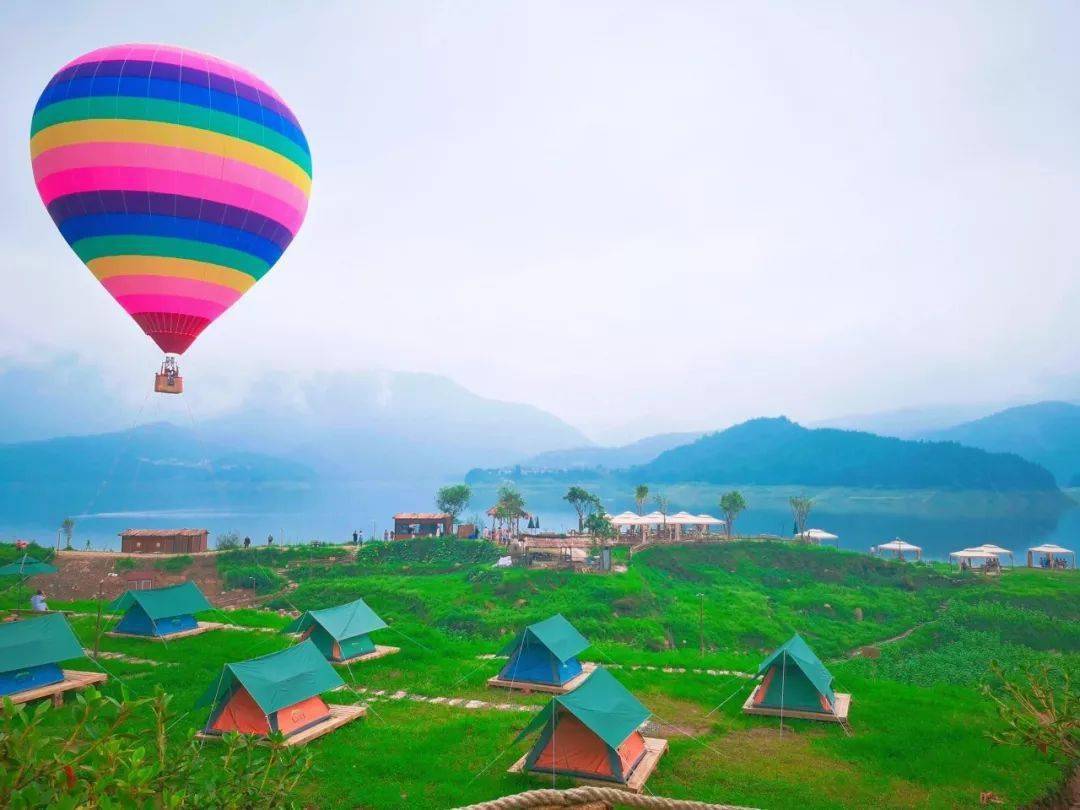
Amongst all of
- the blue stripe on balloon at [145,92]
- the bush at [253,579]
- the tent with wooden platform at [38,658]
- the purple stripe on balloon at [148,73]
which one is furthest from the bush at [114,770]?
the bush at [253,579]

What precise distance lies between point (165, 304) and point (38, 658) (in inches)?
426

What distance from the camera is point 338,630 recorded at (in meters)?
22.1

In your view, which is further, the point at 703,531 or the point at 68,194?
the point at 703,531

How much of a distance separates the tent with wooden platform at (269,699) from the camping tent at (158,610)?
10783 millimetres

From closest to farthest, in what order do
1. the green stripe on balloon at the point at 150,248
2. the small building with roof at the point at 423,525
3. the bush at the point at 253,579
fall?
the green stripe on balloon at the point at 150,248
the bush at the point at 253,579
the small building with roof at the point at 423,525

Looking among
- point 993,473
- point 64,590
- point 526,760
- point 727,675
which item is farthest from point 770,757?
point 993,473

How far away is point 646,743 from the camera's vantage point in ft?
48.3

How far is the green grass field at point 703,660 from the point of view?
519 inches

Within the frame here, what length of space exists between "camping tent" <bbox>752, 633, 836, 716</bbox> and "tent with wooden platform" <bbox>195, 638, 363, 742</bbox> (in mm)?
10710

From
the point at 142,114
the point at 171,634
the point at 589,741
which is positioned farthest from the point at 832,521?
the point at 142,114

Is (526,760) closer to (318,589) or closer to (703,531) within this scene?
(318,589)

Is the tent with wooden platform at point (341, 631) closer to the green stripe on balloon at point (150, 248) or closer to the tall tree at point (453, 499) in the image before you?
the green stripe on balloon at point (150, 248)

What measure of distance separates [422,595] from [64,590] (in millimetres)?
19781

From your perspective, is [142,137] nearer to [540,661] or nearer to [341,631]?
[341,631]
